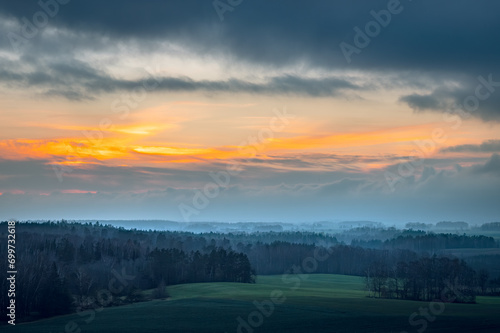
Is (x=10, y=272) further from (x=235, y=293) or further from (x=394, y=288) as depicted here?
(x=394, y=288)

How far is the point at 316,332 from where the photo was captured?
5644cm

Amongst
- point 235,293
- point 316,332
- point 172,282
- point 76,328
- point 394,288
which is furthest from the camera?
point 172,282

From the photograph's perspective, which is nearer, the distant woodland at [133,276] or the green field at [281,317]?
the green field at [281,317]

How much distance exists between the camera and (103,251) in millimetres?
139125

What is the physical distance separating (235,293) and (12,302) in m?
38.4

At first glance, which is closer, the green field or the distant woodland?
the green field

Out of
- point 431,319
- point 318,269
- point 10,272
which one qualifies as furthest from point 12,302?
point 318,269

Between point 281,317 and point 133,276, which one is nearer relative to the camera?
point 281,317

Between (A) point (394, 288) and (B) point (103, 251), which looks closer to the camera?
(A) point (394, 288)

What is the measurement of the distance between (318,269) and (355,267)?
12621mm

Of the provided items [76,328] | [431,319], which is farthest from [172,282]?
[431,319]

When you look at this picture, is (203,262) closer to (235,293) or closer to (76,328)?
(235,293)

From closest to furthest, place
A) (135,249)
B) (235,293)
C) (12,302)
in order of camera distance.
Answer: (12,302) < (235,293) < (135,249)

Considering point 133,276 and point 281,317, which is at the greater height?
point 281,317
